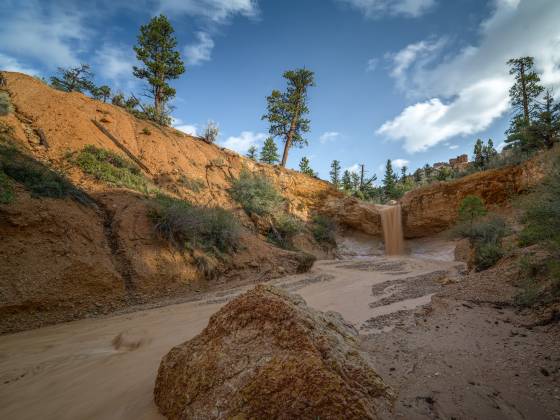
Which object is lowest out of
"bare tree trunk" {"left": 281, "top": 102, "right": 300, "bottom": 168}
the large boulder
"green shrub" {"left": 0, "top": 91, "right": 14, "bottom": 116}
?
the large boulder

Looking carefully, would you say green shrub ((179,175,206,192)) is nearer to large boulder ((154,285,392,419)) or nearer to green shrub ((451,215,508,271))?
green shrub ((451,215,508,271))

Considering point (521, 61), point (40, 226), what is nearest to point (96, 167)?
point (40, 226)

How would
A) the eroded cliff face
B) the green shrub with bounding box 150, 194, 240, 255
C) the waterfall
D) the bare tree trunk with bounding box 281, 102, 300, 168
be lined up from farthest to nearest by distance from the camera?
the bare tree trunk with bounding box 281, 102, 300, 168
the waterfall
the green shrub with bounding box 150, 194, 240, 255
the eroded cliff face

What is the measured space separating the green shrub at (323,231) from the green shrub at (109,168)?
12.4m

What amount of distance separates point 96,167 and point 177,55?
1459 centimetres

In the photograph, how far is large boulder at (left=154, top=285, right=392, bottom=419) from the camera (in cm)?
144

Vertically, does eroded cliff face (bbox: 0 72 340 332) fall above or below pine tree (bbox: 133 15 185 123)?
below

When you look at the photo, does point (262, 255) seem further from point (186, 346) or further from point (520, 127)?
point (520, 127)

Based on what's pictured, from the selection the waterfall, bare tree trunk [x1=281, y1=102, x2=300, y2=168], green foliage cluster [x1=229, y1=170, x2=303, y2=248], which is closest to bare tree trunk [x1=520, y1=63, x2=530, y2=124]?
the waterfall

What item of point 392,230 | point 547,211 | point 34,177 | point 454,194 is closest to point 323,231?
point 392,230

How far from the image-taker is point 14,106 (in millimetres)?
10547

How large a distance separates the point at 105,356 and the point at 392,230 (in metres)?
25.0

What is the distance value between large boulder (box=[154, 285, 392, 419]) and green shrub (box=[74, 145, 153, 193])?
341 inches

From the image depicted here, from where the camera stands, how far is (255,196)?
16.2m
